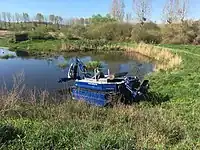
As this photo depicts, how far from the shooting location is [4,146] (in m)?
6.66

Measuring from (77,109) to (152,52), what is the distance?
93.0ft

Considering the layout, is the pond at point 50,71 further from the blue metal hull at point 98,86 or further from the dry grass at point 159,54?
the blue metal hull at point 98,86

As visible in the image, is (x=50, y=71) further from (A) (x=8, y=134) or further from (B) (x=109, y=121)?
(A) (x=8, y=134)

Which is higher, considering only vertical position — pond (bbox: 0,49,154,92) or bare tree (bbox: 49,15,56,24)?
bare tree (bbox: 49,15,56,24)

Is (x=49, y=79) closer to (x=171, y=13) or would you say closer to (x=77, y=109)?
(x=77, y=109)

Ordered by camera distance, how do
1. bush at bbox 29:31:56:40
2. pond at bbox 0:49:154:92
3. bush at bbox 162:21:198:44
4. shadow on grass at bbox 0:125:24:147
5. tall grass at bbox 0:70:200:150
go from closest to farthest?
1. tall grass at bbox 0:70:200:150
2. shadow on grass at bbox 0:125:24:147
3. pond at bbox 0:49:154:92
4. bush at bbox 162:21:198:44
5. bush at bbox 29:31:56:40

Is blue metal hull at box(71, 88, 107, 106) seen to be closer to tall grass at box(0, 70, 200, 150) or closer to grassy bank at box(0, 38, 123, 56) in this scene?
tall grass at box(0, 70, 200, 150)

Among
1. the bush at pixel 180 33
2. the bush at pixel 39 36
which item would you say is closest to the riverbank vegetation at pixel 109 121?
the bush at pixel 180 33

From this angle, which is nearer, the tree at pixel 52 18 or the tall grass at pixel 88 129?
the tall grass at pixel 88 129

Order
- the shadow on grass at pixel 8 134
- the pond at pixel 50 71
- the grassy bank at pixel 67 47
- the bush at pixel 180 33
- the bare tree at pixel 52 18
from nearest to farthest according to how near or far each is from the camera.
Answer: the shadow on grass at pixel 8 134, the pond at pixel 50 71, the grassy bank at pixel 67 47, the bush at pixel 180 33, the bare tree at pixel 52 18

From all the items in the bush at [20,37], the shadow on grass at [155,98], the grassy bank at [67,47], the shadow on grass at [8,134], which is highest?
the bush at [20,37]

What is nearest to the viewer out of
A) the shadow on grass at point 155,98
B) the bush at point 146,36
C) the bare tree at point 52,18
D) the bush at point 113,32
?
the shadow on grass at point 155,98

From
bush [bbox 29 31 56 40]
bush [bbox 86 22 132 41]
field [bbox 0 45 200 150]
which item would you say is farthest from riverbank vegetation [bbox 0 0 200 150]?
bush [bbox 29 31 56 40]

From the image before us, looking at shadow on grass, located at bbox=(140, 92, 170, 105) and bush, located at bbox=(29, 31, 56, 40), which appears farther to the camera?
bush, located at bbox=(29, 31, 56, 40)
